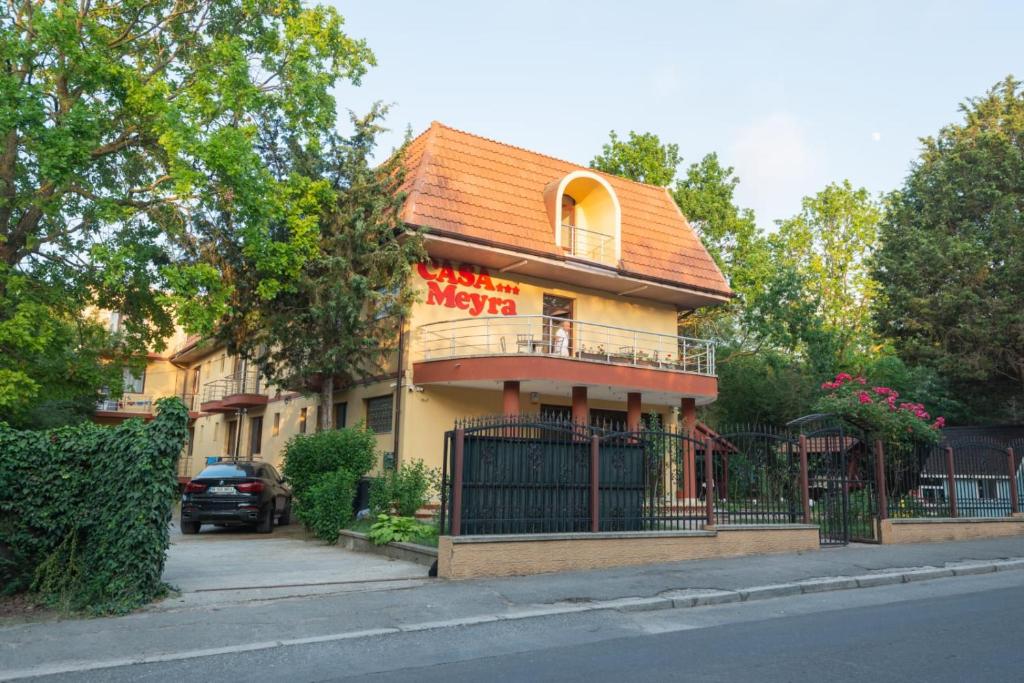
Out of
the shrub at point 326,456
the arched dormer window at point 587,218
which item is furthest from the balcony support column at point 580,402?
the shrub at point 326,456

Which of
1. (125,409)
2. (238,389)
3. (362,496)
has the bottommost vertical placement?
(362,496)

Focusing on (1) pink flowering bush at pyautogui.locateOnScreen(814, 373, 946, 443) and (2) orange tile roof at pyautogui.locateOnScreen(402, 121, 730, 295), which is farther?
(2) orange tile roof at pyautogui.locateOnScreen(402, 121, 730, 295)

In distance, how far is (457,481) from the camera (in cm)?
1033

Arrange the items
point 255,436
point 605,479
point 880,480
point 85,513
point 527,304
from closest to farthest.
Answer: point 85,513
point 605,479
point 880,480
point 527,304
point 255,436

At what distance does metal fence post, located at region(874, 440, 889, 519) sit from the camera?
14.8 m

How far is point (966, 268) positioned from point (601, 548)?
24024 millimetres

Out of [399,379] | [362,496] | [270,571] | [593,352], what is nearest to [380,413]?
[399,379]

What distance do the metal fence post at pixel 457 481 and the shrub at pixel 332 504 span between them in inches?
201

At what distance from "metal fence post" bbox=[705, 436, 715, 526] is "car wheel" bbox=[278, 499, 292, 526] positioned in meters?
10.6

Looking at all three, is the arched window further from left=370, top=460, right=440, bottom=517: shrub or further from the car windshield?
the car windshield

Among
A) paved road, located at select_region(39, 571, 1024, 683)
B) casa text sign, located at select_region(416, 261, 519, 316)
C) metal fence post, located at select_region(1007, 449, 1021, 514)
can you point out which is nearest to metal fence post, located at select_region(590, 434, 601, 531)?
paved road, located at select_region(39, 571, 1024, 683)

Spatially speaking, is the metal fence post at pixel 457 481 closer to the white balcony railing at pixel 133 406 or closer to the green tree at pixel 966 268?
the green tree at pixel 966 268

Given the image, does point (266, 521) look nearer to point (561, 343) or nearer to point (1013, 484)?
point (561, 343)

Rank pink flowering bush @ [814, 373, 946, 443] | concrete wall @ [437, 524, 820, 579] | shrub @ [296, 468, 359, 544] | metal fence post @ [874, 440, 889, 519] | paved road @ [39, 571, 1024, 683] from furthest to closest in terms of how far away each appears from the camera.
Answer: pink flowering bush @ [814, 373, 946, 443], metal fence post @ [874, 440, 889, 519], shrub @ [296, 468, 359, 544], concrete wall @ [437, 524, 820, 579], paved road @ [39, 571, 1024, 683]
